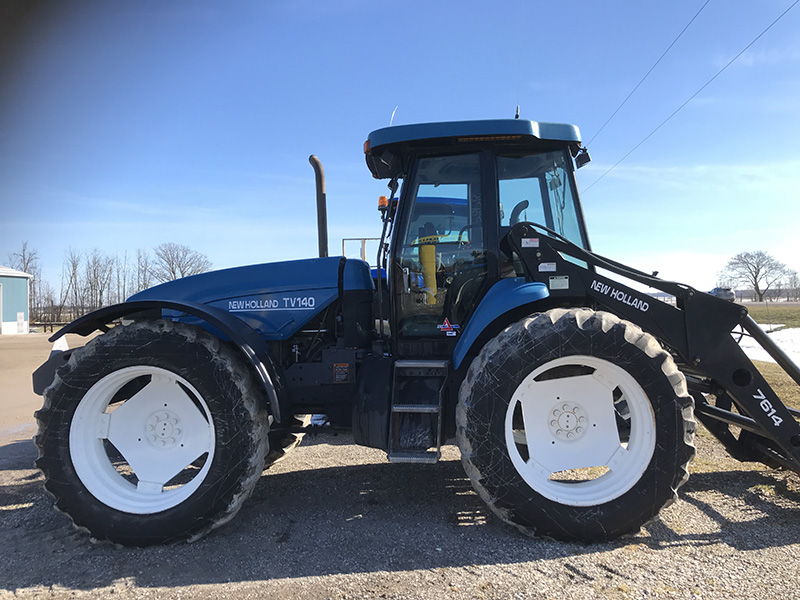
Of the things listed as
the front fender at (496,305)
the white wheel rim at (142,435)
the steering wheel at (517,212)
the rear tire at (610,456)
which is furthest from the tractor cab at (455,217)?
the white wheel rim at (142,435)

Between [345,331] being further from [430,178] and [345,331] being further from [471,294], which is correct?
[430,178]

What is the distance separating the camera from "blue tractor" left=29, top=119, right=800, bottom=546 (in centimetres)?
304

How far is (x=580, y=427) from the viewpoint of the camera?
3.27 meters

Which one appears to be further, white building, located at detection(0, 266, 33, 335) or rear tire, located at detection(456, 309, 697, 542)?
white building, located at detection(0, 266, 33, 335)

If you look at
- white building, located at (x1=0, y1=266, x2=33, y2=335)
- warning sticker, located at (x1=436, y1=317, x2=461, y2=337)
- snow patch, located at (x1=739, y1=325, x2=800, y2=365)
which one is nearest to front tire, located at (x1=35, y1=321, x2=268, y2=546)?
warning sticker, located at (x1=436, y1=317, x2=461, y2=337)

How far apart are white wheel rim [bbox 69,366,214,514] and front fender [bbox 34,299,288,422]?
39 centimetres

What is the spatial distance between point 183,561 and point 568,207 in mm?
3327

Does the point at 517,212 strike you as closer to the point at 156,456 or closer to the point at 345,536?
the point at 345,536

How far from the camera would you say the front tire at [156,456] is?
3068 mm

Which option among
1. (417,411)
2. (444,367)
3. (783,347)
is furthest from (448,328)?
(783,347)

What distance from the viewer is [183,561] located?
2.87 meters

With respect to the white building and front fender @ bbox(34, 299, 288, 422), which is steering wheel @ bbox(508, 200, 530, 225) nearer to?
front fender @ bbox(34, 299, 288, 422)

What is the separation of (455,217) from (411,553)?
7.03 feet

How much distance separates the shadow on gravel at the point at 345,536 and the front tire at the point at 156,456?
192 mm
